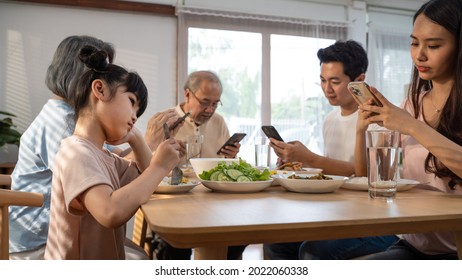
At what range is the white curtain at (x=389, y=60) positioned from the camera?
4.80m

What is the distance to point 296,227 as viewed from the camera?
72 centimetres

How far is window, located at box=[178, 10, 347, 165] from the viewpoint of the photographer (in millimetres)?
4129

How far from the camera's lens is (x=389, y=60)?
4.85 meters

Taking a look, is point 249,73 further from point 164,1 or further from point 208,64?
point 164,1

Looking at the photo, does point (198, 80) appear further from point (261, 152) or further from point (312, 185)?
point (312, 185)

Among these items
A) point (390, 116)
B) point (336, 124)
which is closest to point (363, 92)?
point (390, 116)

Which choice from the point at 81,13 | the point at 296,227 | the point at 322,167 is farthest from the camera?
the point at 81,13

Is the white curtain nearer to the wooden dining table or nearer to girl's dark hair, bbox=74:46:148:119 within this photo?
the wooden dining table

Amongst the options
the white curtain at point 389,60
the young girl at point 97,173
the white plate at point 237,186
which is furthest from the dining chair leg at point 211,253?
the white curtain at point 389,60

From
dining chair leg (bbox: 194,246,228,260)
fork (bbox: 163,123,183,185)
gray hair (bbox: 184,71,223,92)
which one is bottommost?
dining chair leg (bbox: 194,246,228,260)

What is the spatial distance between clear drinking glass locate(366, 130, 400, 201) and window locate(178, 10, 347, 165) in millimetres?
3123

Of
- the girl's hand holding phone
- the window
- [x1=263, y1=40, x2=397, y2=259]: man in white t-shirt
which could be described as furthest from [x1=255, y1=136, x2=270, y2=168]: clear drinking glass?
the window

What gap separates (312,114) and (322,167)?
2798 mm
